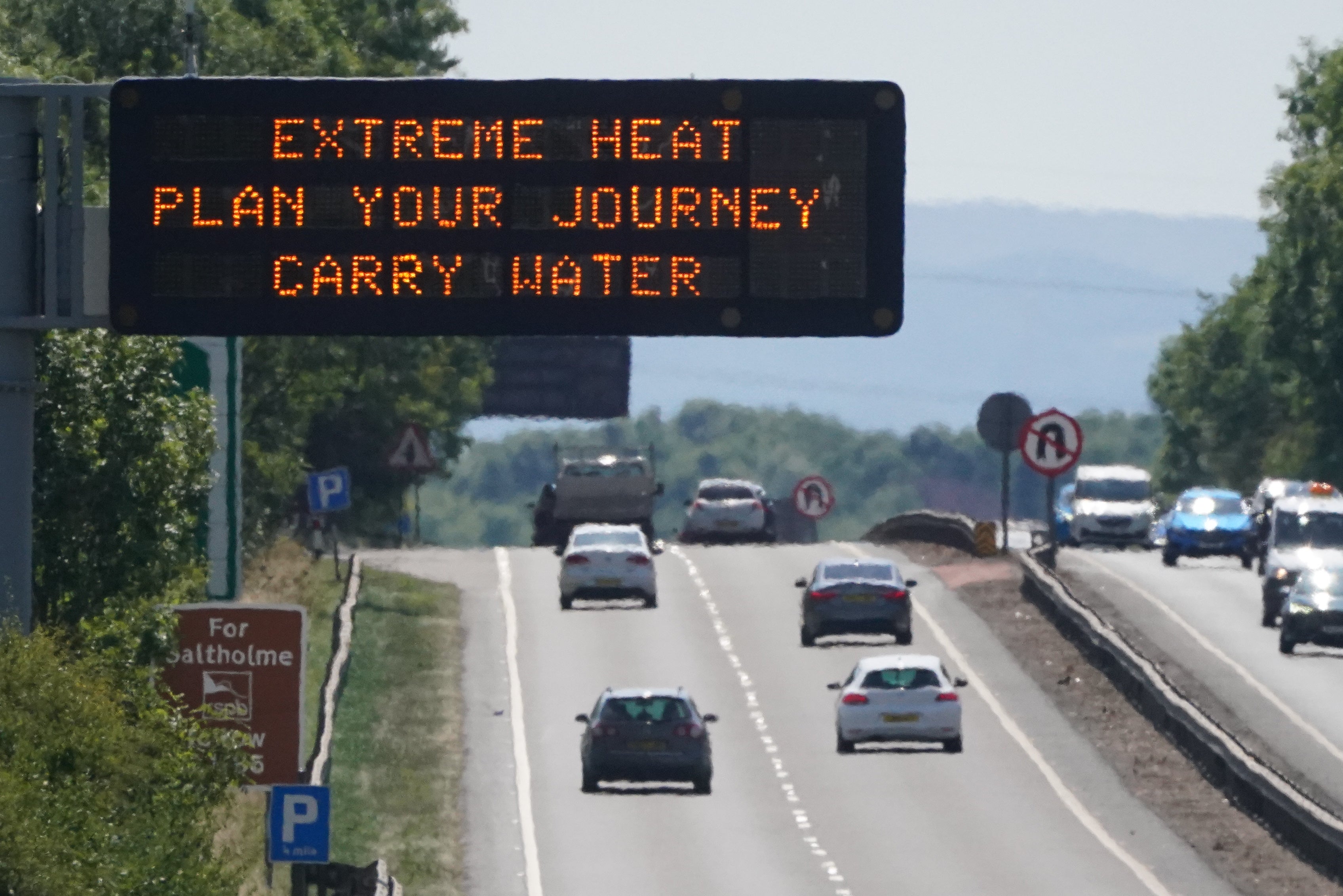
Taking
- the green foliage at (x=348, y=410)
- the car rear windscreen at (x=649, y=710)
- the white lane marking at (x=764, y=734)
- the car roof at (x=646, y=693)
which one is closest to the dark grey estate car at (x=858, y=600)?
the white lane marking at (x=764, y=734)

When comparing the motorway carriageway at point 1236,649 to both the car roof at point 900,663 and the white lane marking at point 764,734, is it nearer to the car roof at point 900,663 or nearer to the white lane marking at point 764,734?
the car roof at point 900,663

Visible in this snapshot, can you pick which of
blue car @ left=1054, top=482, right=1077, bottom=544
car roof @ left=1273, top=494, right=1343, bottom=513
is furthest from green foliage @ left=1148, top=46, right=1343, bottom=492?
car roof @ left=1273, top=494, right=1343, bottom=513

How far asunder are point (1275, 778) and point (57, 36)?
29730 mm

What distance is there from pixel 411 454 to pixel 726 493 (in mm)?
13799

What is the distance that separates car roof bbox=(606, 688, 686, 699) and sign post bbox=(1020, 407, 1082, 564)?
11.9 meters

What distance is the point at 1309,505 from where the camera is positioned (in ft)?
169

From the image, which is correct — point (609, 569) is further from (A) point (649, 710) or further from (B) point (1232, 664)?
(A) point (649, 710)

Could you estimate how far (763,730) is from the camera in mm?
45344

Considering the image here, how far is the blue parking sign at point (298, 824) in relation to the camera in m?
22.5

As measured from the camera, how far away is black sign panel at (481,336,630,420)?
112m

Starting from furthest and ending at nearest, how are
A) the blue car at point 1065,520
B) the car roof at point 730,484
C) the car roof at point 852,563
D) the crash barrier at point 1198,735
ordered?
the car roof at point 730,484, the blue car at point 1065,520, the car roof at point 852,563, the crash barrier at point 1198,735

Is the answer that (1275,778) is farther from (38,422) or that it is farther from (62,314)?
(62,314)

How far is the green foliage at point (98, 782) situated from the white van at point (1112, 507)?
45.8 m

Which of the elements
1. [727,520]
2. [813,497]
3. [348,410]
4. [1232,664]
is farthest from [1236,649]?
[348,410]
